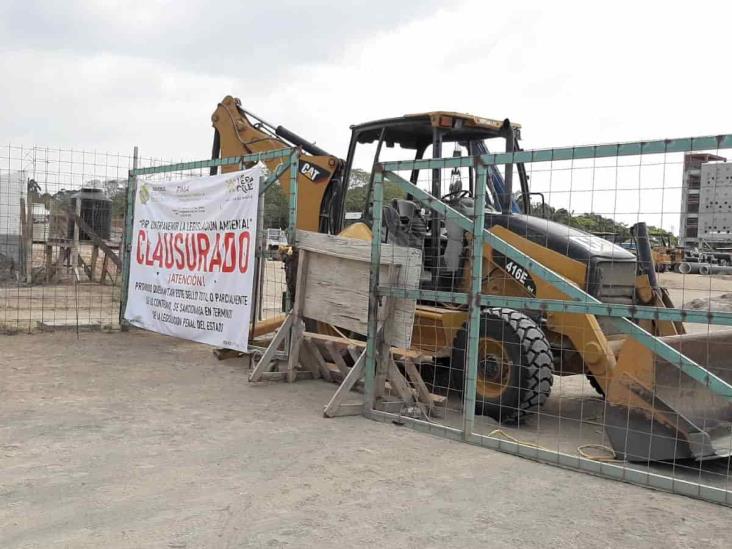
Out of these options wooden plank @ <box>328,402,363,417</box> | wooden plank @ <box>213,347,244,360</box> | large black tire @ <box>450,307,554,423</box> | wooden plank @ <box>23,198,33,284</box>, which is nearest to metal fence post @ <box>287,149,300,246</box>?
wooden plank @ <box>213,347,244,360</box>

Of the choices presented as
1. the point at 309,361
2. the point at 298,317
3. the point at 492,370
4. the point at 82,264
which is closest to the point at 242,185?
the point at 298,317

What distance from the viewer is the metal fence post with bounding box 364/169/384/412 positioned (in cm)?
606

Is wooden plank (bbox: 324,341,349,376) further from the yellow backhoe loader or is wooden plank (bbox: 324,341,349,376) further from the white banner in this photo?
the white banner

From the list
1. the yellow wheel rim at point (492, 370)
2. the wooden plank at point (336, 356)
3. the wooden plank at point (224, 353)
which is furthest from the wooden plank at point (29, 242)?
the yellow wheel rim at point (492, 370)

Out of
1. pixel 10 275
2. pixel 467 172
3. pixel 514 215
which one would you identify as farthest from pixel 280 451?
pixel 10 275

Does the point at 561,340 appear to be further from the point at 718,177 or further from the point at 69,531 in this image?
the point at 69,531

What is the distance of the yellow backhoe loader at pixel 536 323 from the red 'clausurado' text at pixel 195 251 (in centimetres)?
97

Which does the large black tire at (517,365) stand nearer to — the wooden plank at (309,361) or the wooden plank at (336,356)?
the wooden plank at (336,356)

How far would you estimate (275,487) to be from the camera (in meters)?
4.23

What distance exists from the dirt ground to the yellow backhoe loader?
0.62 m

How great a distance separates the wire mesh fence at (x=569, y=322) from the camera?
443cm

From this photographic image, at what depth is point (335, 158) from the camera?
Result: 8664mm

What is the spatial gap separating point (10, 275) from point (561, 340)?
596 inches

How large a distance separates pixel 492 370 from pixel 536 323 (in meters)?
0.62
